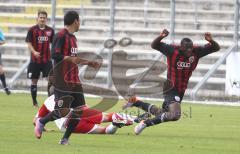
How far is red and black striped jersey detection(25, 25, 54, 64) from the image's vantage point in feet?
70.2

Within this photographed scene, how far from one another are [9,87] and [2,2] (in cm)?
471

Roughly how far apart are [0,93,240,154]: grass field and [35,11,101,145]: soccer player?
1.15ft

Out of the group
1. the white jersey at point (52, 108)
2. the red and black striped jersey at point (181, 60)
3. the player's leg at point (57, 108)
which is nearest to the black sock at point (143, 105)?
the red and black striped jersey at point (181, 60)

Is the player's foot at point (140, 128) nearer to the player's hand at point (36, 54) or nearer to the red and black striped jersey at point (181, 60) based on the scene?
the red and black striped jersey at point (181, 60)

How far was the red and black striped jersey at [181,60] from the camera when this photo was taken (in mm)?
15492

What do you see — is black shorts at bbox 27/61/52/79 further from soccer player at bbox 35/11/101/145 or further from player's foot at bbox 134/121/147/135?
soccer player at bbox 35/11/101/145

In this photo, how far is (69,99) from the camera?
1353cm

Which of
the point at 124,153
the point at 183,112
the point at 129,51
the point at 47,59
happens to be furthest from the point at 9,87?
the point at 124,153

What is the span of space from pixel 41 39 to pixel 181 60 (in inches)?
266

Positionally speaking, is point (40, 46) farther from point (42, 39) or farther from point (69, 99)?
point (69, 99)

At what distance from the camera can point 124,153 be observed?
1229 cm

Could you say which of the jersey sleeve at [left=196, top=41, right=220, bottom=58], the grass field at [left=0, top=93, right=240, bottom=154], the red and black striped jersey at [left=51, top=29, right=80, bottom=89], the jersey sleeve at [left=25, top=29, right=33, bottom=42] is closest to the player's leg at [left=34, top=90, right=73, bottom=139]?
the grass field at [left=0, top=93, right=240, bottom=154]

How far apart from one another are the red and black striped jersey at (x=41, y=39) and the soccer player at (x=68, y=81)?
7.44 m

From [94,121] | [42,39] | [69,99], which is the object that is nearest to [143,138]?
[94,121]
